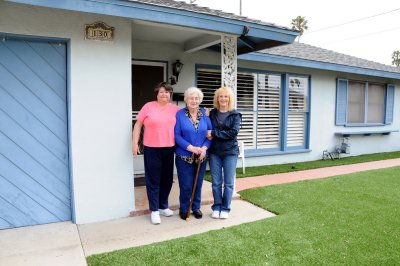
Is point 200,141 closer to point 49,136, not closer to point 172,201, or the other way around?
point 172,201

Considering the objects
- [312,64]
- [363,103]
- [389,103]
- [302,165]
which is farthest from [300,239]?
[389,103]

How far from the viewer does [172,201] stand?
456 cm

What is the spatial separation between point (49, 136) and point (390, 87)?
10334mm

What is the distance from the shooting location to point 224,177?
4129 mm

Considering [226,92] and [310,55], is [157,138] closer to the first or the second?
[226,92]

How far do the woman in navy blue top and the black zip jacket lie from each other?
80mm

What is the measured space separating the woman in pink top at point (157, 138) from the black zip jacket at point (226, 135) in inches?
20.1

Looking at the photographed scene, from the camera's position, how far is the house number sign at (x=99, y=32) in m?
3.70

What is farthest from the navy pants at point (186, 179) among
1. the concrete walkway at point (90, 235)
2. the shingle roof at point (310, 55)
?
the shingle roof at point (310, 55)

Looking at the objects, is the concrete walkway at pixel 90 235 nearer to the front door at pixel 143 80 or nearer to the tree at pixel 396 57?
the front door at pixel 143 80

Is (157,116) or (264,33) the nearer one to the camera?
(157,116)

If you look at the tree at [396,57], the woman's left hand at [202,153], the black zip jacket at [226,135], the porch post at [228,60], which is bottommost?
the woman's left hand at [202,153]

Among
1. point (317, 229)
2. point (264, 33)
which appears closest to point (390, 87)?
point (264, 33)

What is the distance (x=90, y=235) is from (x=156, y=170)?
0.99 meters
